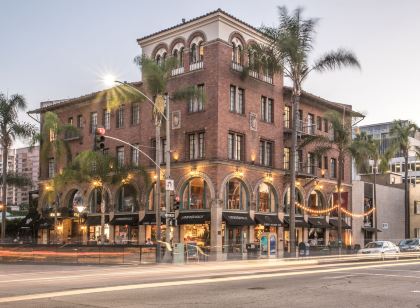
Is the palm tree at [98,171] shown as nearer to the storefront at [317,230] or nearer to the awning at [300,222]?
the awning at [300,222]

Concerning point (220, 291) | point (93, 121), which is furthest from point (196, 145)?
point (220, 291)

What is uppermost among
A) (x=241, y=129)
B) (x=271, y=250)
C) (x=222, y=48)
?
(x=222, y=48)

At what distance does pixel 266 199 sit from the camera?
4797 cm

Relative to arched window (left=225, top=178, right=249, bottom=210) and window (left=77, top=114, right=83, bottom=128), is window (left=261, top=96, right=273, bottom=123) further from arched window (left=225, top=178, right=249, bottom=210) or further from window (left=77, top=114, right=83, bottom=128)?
window (left=77, top=114, right=83, bottom=128)

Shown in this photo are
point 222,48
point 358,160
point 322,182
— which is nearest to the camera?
point 222,48

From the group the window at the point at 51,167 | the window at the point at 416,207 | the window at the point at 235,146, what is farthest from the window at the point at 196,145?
the window at the point at 416,207

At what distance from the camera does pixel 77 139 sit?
182ft

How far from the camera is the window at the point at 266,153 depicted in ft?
Result: 157

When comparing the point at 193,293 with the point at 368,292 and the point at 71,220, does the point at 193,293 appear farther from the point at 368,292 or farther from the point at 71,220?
the point at 71,220

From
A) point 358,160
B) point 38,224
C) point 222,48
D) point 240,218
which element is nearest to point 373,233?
point 358,160

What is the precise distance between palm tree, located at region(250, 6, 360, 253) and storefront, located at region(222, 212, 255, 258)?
14.0 ft

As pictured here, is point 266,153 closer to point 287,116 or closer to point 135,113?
point 287,116

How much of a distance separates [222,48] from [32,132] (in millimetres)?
18678

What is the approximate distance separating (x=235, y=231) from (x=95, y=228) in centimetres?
1472
